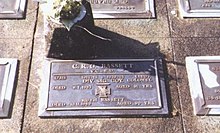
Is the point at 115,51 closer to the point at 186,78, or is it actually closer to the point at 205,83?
the point at 186,78

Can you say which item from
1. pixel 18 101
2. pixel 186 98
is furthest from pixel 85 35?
pixel 186 98

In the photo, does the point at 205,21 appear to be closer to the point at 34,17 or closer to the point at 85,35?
the point at 85,35

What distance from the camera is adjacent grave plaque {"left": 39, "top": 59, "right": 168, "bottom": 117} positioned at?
13.9 ft

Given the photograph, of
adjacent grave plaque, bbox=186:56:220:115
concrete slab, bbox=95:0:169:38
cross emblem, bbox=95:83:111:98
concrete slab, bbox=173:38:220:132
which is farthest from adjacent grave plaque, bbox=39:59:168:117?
concrete slab, bbox=95:0:169:38

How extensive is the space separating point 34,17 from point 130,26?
1264 mm

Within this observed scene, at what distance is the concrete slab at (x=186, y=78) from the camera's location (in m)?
4.21

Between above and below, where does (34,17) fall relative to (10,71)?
above

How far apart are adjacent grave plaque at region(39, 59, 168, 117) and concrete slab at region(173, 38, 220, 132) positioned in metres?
0.24

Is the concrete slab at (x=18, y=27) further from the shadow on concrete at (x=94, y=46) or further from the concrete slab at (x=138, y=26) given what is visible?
the concrete slab at (x=138, y=26)

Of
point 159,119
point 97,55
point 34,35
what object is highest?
point 34,35

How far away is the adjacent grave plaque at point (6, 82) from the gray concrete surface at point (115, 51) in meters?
0.08

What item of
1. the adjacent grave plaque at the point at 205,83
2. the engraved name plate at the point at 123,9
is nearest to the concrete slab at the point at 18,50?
the engraved name plate at the point at 123,9

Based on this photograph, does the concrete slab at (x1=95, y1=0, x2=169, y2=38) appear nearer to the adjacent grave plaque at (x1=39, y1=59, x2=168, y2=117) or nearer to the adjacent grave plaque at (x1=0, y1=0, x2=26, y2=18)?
the adjacent grave plaque at (x1=39, y1=59, x2=168, y2=117)

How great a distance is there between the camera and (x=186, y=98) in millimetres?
4418
